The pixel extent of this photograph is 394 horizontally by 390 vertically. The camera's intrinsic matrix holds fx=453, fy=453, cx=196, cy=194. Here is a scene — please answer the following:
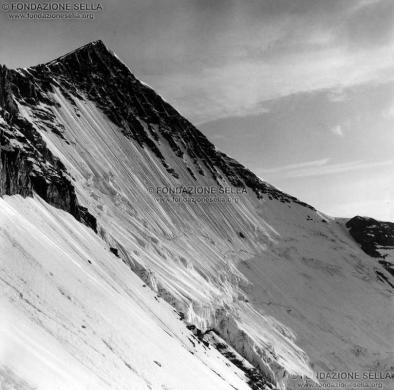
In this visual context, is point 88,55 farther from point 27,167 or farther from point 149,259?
point 27,167

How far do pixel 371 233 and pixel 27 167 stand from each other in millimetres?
121638

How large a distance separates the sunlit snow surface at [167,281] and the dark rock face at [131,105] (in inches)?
153

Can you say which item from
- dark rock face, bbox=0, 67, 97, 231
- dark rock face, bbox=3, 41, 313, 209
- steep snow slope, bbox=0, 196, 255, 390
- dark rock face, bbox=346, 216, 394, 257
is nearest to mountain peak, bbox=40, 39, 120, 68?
dark rock face, bbox=3, 41, 313, 209

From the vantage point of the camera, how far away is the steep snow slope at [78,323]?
22750 mm

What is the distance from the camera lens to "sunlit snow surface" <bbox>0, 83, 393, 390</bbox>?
31.9m

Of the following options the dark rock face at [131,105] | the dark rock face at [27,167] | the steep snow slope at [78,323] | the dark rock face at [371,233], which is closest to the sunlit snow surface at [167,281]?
the steep snow slope at [78,323]

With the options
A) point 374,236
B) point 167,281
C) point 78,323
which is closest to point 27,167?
point 78,323

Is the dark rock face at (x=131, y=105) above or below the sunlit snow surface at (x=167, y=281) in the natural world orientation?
above

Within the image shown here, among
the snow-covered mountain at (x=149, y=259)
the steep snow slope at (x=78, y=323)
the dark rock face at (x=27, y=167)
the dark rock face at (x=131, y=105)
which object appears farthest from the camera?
the dark rock face at (x=131, y=105)

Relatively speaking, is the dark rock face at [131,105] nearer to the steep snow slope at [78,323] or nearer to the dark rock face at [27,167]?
the dark rock face at [27,167]

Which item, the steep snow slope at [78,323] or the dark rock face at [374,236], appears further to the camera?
the dark rock face at [374,236]

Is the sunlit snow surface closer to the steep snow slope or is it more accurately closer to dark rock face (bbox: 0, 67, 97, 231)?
the steep snow slope

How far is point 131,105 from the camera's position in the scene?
414ft

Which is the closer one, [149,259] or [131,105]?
[149,259]
